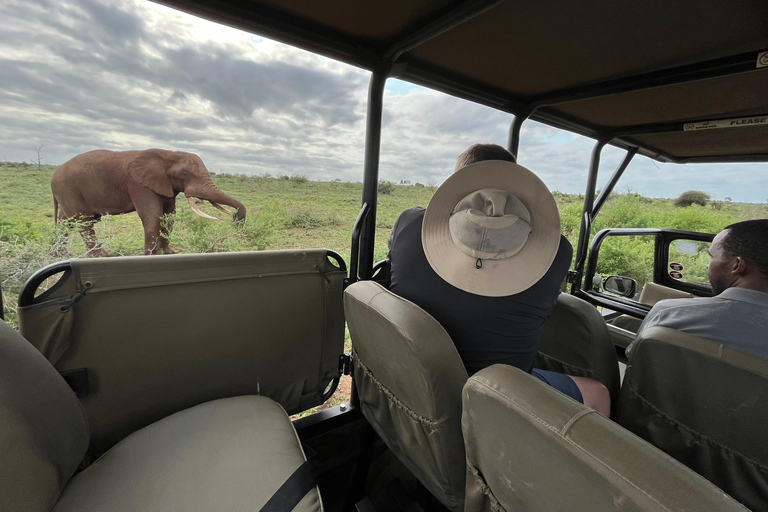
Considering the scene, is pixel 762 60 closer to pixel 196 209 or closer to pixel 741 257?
pixel 741 257

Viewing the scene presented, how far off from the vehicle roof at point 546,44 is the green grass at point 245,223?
0.65 metres

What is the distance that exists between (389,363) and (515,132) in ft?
6.22

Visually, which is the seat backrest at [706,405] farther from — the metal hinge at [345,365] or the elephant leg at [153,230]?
the elephant leg at [153,230]

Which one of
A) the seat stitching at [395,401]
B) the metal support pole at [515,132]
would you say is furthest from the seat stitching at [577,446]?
the metal support pole at [515,132]

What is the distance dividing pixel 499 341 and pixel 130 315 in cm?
127

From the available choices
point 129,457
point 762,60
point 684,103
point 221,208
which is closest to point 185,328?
point 129,457

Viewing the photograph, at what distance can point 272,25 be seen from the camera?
48.7 inches

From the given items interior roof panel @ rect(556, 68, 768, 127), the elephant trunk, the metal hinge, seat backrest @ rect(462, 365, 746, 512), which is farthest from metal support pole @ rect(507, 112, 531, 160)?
the elephant trunk

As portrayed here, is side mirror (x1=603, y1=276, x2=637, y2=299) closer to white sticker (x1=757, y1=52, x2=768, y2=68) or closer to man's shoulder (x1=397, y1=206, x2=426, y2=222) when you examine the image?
white sticker (x1=757, y1=52, x2=768, y2=68)

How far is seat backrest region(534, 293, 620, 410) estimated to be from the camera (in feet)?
4.70

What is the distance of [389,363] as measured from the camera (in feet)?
3.38

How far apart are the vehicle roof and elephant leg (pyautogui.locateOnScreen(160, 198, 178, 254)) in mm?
1549

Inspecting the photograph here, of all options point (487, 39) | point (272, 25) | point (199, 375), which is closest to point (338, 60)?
point (272, 25)

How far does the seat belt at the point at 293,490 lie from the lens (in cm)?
82
